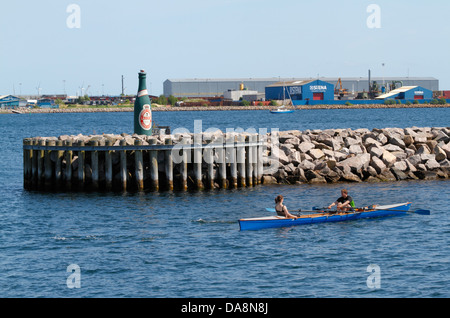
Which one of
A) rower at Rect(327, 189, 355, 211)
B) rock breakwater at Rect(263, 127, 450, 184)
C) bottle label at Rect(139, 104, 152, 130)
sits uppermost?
bottle label at Rect(139, 104, 152, 130)

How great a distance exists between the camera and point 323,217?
29.2 m

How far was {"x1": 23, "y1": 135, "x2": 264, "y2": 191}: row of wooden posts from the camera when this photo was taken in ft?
116

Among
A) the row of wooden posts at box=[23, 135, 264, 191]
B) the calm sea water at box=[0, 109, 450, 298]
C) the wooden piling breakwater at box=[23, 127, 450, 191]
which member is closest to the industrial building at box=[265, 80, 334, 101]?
the wooden piling breakwater at box=[23, 127, 450, 191]

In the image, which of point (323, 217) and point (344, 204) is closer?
point (323, 217)

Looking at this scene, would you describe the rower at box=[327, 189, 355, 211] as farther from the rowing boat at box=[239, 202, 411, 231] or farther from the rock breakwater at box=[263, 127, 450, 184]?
the rock breakwater at box=[263, 127, 450, 184]

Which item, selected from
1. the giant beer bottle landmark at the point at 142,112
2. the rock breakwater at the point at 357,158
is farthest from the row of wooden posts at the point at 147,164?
the giant beer bottle landmark at the point at 142,112

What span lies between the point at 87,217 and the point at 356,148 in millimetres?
17292

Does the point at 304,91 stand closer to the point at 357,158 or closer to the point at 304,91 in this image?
the point at 304,91

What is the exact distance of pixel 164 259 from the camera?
23859mm

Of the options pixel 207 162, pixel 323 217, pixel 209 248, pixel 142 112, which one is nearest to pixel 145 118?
pixel 142 112

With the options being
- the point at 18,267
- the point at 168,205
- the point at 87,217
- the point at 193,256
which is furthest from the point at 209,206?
the point at 18,267

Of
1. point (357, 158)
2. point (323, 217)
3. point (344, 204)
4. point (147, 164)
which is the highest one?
point (147, 164)

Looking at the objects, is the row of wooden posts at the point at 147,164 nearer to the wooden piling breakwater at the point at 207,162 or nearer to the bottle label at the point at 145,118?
the wooden piling breakwater at the point at 207,162

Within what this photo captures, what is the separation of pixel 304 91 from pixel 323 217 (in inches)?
6383
